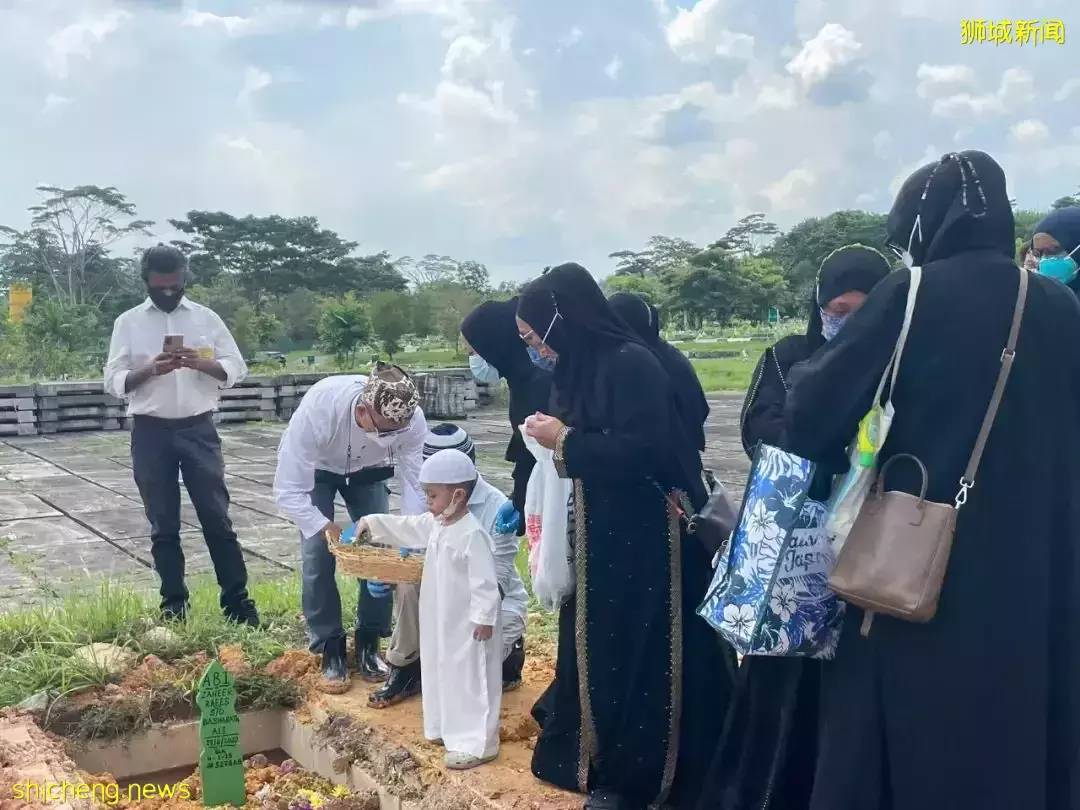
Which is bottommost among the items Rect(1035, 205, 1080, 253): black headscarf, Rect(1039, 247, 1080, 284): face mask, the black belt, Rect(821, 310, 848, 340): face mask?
the black belt

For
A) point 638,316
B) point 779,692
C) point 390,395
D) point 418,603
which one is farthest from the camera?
point 418,603

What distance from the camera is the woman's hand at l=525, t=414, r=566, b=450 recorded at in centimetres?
322

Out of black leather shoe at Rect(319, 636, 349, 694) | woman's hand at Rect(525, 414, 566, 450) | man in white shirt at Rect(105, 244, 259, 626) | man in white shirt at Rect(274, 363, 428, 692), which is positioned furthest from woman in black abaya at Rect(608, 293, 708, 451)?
man in white shirt at Rect(105, 244, 259, 626)

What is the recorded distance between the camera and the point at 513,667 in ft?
15.0

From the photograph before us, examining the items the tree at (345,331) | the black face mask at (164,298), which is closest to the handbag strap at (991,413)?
the black face mask at (164,298)

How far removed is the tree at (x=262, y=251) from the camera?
45.5 meters

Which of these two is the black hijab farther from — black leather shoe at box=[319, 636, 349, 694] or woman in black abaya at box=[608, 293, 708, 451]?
black leather shoe at box=[319, 636, 349, 694]

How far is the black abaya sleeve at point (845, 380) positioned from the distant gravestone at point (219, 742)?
2324mm

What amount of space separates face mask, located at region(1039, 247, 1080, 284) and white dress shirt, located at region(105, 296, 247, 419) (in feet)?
12.5

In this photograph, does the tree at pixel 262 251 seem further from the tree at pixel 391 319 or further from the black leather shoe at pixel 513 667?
the black leather shoe at pixel 513 667

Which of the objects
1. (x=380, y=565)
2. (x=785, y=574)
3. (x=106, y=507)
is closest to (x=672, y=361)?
(x=785, y=574)

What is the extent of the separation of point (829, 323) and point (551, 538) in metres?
1.11

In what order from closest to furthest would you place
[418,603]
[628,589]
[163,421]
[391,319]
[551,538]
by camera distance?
[628,589] < [551,538] < [418,603] < [163,421] < [391,319]

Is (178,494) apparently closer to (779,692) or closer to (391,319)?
(779,692)
